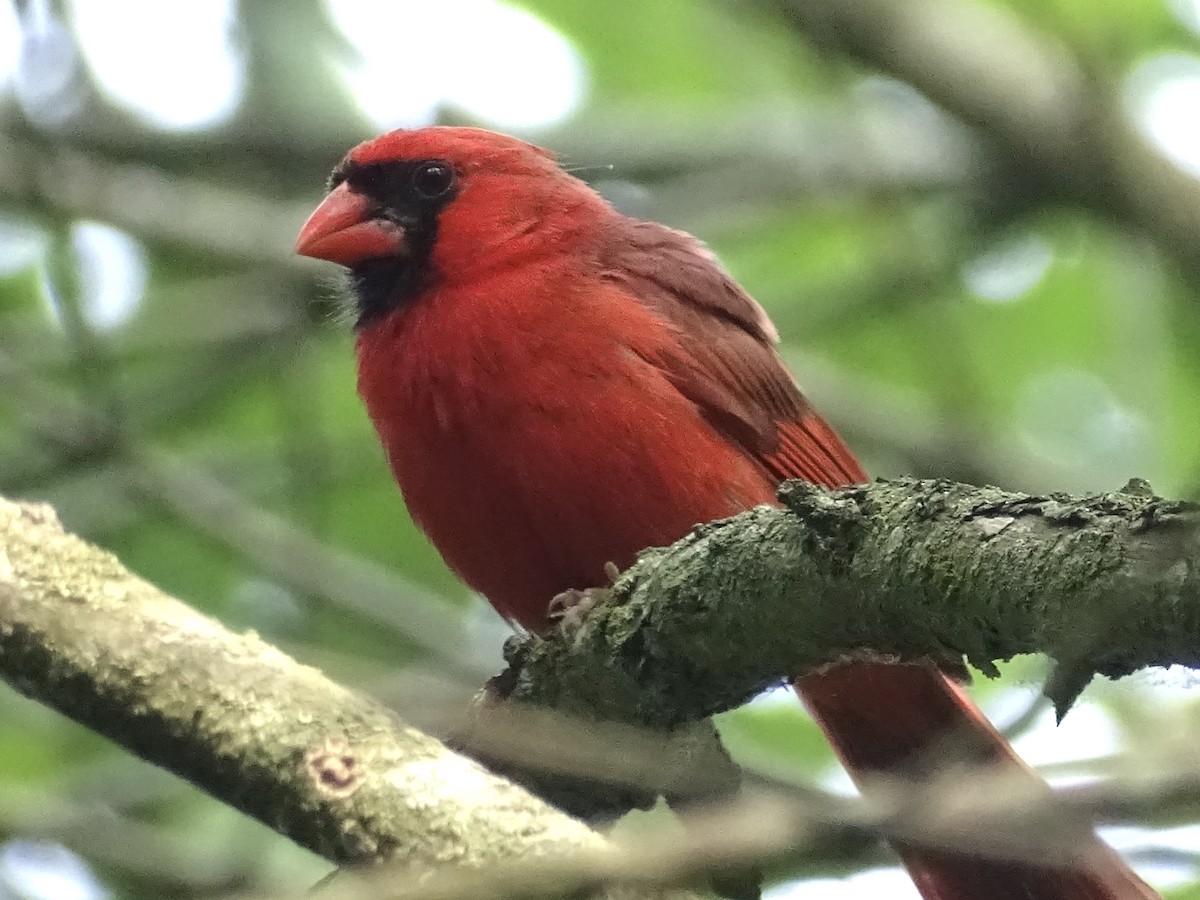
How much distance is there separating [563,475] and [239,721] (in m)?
1.01

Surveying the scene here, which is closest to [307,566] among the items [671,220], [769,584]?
[671,220]

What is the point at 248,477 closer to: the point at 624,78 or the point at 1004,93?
the point at 624,78

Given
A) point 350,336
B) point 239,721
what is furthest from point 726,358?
point 239,721

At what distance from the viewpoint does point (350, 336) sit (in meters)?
4.50

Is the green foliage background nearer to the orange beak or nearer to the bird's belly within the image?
the orange beak

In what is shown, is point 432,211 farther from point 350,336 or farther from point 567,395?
point 567,395

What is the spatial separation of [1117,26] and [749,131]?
1102 millimetres

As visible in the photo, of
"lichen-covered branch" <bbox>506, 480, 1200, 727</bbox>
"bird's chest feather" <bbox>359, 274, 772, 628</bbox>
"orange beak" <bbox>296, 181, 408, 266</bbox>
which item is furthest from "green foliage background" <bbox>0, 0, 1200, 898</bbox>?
"lichen-covered branch" <bbox>506, 480, 1200, 727</bbox>

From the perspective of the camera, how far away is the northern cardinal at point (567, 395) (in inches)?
135

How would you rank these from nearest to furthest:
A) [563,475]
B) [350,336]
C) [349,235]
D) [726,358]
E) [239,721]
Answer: [239,721] < [563,475] < [726,358] < [349,235] < [350,336]

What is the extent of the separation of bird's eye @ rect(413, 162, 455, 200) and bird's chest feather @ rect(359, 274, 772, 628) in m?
0.52

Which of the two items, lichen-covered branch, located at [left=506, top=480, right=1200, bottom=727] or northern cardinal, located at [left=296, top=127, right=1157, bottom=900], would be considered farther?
northern cardinal, located at [left=296, top=127, right=1157, bottom=900]

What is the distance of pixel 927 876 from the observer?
3.57 meters

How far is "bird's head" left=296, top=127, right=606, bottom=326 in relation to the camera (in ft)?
12.9
